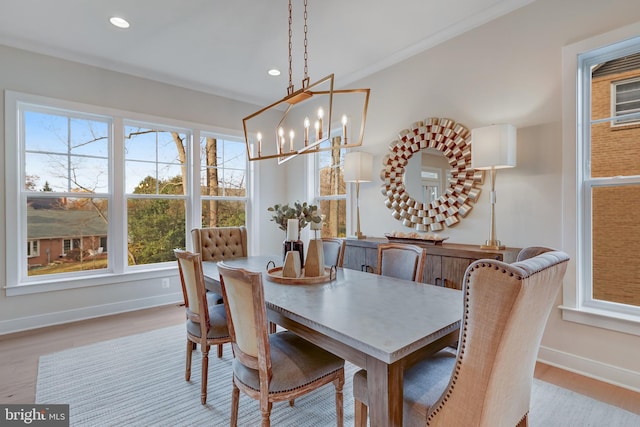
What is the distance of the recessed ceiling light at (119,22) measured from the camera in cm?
288

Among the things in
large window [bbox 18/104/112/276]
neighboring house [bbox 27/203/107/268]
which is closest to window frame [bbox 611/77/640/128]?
large window [bbox 18/104/112/276]

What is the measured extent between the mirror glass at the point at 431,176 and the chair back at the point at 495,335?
1.97 m

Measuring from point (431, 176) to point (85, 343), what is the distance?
3750 mm

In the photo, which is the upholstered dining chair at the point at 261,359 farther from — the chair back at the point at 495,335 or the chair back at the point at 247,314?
the chair back at the point at 495,335

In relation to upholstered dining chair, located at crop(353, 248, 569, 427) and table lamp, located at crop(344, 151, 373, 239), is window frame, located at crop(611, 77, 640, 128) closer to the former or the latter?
upholstered dining chair, located at crop(353, 248, 569, 427)

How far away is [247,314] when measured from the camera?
146 centimetres

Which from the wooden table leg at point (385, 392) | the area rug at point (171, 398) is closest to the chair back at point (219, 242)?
the area rug at point (171, 398)

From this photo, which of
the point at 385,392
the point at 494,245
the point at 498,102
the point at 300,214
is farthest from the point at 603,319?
the point at 300,214

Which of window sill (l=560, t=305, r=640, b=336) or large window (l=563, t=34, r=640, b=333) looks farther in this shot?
large window (l=563, t=34, r=640, b=333)

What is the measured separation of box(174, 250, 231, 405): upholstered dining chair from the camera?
204cm

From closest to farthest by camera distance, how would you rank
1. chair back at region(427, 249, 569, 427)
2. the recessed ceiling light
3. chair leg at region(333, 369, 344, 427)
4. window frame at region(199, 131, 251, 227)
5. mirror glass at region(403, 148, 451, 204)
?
chair back at region(427, 249, 569, 427)
chair leg at region(333, 369, 344, 427)
the recessed ceiling light
mirror glass at region(403, 148, 451, 204)
window frame at region(199, 131, 251, 227)

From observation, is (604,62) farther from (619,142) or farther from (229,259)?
(229,259)

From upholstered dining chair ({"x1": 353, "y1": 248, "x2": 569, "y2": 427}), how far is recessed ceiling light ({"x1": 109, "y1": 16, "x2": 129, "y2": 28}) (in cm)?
353

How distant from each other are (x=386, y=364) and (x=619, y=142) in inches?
99.7
